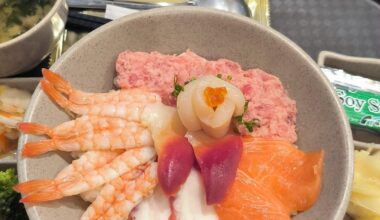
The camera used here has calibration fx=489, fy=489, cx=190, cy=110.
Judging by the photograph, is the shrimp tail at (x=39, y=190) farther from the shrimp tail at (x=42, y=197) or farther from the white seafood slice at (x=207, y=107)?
the white seafood slice at (x=207, y=107)

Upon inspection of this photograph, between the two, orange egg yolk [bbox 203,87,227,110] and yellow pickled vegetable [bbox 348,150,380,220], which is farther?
yellow pickled vegetable [bbox 348,150,380,220]

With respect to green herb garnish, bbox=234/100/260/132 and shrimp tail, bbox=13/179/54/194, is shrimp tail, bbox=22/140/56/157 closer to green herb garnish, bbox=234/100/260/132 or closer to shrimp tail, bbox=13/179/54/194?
shrimp tail, bbox=13/179/54/194

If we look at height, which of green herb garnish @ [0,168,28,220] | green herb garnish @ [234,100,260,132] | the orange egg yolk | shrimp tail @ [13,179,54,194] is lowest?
green herb garnish @ [0,168,28,220]

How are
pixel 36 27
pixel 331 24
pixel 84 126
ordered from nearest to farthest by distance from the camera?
pixel 84 126
pixel 36 27
pixel 331 24

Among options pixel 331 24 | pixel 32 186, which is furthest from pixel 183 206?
pixel 331 24

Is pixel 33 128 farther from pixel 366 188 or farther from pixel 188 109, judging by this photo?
pixel 366 188

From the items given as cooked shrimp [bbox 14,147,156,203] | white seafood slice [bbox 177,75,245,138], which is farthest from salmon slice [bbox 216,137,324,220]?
cooked shrimp [bbox 14,147,156,203]
